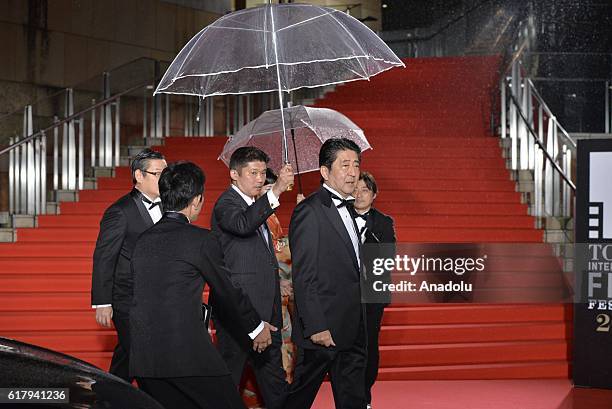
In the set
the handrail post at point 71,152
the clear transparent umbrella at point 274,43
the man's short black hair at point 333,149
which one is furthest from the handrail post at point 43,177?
the man's short black hair at point 333,149

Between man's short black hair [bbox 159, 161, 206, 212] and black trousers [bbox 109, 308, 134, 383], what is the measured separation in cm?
160

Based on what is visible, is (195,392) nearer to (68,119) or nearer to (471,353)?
(471,353)

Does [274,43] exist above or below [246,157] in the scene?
above

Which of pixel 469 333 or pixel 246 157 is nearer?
pixel 246 157

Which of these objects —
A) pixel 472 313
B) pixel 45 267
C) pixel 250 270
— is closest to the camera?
pixel 250 270

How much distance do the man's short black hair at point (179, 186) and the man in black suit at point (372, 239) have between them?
8.47 feet

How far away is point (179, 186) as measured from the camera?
4.19m

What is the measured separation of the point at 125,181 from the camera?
1135 centimetres

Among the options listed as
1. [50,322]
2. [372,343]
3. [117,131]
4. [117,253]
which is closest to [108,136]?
[117,131]

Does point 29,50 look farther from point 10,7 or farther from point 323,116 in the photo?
point 323,116

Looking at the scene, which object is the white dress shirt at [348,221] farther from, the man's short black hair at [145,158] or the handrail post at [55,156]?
the handrail post at [55,156]

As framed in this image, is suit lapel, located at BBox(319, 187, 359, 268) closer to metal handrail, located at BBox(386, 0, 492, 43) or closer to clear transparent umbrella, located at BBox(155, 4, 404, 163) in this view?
clear transparent umbrella, located at BBox(155, 4, 404, 163)

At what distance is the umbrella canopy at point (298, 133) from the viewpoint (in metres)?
7.46

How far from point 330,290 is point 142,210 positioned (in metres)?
1.22
